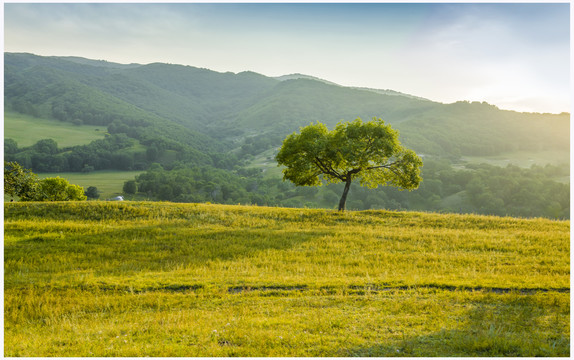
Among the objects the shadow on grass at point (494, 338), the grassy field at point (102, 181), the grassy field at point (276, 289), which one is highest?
the shadow on grass at point (494, 338)

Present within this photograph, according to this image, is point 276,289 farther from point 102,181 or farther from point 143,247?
point 102,181

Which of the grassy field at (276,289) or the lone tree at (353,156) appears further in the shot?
the lone tree at (353,156)

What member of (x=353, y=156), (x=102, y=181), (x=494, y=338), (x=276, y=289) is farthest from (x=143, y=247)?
(x=102, y=181)

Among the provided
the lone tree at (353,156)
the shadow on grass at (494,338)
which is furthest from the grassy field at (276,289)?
the lone tree at (353,156)

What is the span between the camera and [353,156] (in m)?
35.3

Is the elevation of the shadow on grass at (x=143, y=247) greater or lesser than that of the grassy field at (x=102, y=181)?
greater

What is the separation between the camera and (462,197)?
167 metres

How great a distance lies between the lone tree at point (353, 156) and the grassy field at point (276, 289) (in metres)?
8.14

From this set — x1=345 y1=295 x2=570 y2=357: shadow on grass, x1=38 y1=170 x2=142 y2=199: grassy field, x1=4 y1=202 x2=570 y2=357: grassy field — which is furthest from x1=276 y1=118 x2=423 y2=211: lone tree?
x1=38 y1=170 x2=142 y2=199: grassy field

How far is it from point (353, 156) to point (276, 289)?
23169mm

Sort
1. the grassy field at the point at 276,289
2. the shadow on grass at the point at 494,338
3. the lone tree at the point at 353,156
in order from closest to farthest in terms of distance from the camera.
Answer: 1. the shadow on grass at the point at 494,338
2. the grassy field at the point at 276,289
3. the lone tree at the point at 353,156

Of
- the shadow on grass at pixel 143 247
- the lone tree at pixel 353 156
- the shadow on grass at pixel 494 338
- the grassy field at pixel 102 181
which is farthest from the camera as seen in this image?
the grassy field at pixel 102 181

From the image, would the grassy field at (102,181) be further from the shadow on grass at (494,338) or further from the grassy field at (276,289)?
the shadow on grass at (494,338)

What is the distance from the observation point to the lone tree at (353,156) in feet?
118
